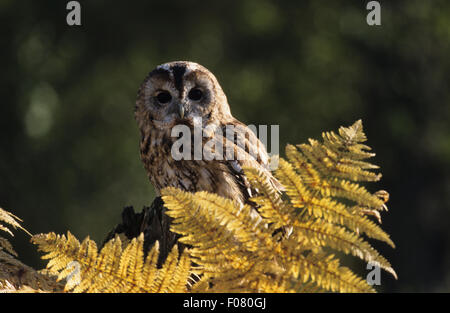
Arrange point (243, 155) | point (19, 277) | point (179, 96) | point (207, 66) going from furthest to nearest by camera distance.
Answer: point (207, 66) → point (179, 96) → point (243, 155) → point (19, 277)

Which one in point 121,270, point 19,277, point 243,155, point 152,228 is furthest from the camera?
point 243,155

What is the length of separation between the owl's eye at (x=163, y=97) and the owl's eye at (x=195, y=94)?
15 cm

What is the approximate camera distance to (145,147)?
4.85 m

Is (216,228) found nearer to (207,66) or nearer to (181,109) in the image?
(181,109)

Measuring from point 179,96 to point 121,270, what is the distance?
3412 millimetres

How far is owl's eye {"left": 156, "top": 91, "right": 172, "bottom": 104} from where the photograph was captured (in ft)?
15.6

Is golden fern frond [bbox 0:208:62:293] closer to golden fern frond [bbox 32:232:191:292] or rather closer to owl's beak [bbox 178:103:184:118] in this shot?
golden fern frond [bbox 32:232:191:292]

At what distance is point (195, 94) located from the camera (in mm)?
4773

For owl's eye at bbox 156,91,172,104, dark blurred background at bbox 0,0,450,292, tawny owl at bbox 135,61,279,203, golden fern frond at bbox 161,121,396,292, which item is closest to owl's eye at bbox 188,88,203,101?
tawny owl at bbox 135,61,279,203

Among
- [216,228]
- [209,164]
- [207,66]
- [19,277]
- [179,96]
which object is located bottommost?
[19,277]

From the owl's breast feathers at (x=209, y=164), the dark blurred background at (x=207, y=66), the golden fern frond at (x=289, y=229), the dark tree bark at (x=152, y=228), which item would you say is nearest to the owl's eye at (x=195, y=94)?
the owl's breast feathers at (x=209, y=164)

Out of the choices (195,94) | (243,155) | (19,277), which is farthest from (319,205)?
(195,94)
